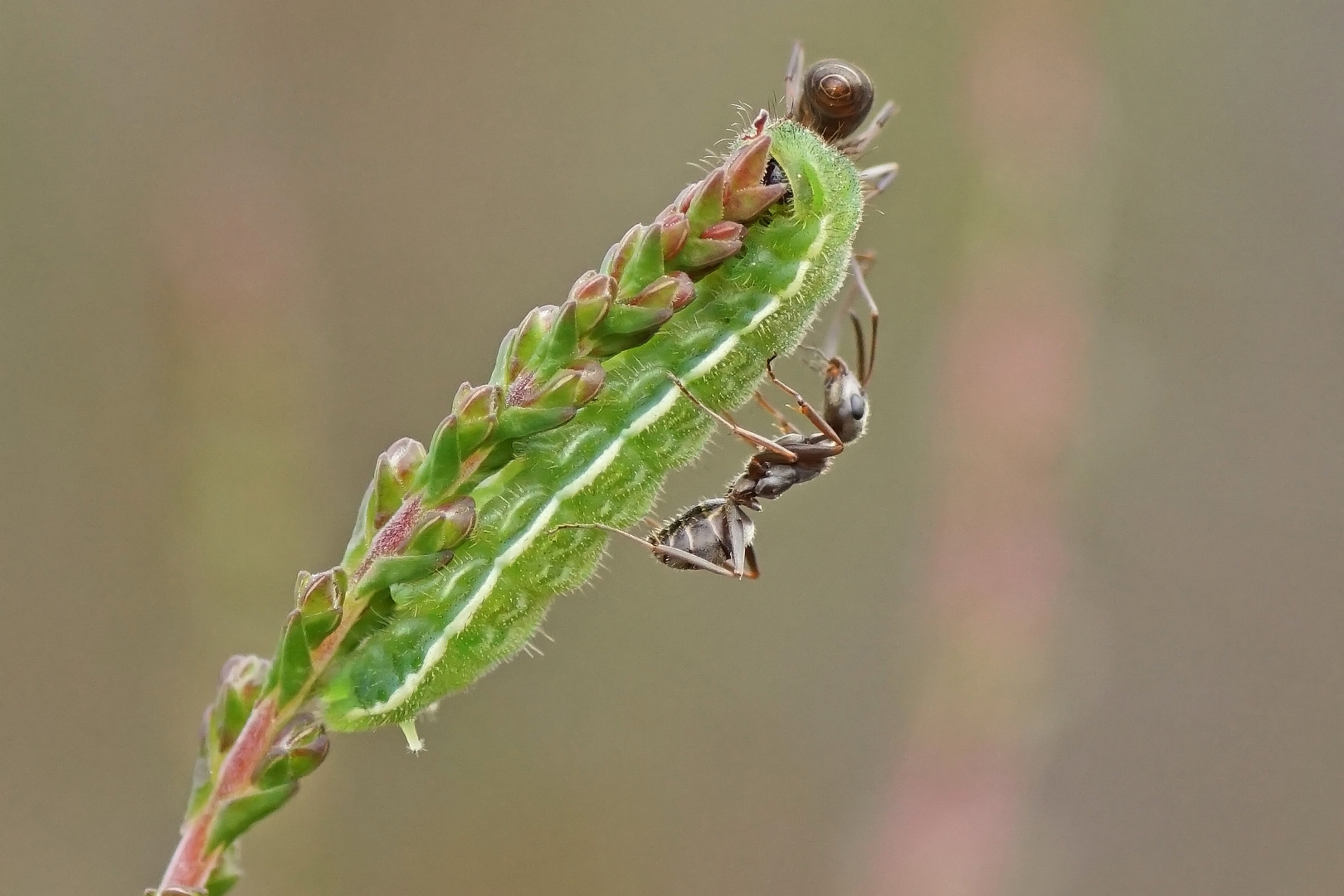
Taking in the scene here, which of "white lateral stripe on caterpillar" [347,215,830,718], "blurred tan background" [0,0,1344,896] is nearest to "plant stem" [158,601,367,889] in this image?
"white lateral stripe on caterpillar" [347,215,830,718]

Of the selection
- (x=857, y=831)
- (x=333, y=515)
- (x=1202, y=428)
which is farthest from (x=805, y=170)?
(x=1202, y=428)

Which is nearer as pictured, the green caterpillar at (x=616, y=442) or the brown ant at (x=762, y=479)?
the green caterpillar at (x=616, y=442)

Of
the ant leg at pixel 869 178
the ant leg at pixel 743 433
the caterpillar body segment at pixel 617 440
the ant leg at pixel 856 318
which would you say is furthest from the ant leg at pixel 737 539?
the ant leg at pixel 869 178

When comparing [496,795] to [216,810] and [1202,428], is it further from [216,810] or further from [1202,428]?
[1202,428]

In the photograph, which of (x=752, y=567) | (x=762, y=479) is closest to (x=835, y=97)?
(x=762, y=479)

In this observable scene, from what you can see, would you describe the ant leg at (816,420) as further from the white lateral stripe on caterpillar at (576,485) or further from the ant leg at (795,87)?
the ant leg at (795,87)

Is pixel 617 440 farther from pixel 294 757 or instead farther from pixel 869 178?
pixel 869 178
